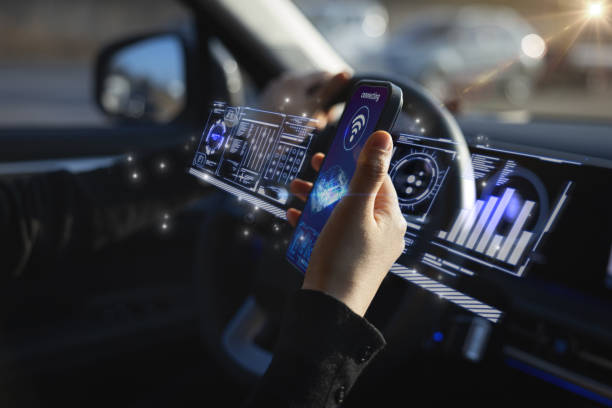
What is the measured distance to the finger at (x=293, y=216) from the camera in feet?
3.63

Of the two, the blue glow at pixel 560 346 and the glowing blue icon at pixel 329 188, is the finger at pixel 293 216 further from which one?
the blue glow at pixel 560 346

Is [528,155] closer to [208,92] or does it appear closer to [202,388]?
[202,388]

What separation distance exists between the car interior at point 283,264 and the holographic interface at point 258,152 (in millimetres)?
53

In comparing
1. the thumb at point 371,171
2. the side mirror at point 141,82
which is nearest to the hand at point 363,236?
the thumb at point 371,171

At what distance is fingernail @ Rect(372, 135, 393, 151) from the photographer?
2.95 ft

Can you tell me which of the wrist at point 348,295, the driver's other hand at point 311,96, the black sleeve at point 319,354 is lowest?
the black sleeve at point 319,354

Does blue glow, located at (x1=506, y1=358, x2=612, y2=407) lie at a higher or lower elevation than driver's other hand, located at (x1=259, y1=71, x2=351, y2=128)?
lower

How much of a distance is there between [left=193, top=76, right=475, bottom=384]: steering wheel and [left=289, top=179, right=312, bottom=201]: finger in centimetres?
7

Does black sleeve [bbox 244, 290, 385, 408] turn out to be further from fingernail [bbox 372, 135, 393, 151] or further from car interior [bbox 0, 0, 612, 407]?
fingernail [bbox 372, 135, 393, 151]

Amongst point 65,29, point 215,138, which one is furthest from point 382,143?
point 65,29

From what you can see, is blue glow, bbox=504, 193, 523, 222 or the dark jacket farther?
the dark jacket

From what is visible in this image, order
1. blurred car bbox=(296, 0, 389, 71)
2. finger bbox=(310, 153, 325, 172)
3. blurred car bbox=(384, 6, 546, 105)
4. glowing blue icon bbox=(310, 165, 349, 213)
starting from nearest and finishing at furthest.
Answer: glowing blue icon bbox=(310, 165, 349, 213), finger bbox=(310, 153, 325, 172), blurred car bbox=(384, 6, 546, 105), blurred car bbox=(296, 0, 389, 71)

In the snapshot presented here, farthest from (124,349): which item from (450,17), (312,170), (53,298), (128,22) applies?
(128,22)

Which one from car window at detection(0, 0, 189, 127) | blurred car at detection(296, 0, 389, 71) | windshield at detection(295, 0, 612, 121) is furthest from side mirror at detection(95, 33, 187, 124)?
car window at detection(0, 0, 189, 127)
